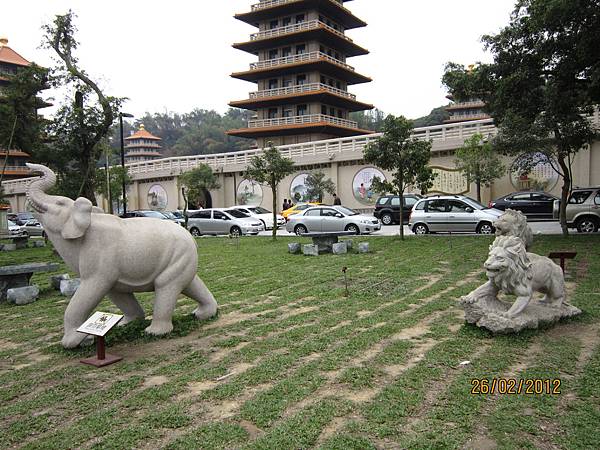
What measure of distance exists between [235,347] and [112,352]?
1180 millimetres

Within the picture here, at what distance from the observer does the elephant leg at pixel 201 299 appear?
5.54m

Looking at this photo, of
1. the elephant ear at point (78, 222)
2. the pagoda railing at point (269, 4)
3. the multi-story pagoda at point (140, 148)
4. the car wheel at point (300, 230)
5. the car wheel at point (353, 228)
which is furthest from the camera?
the multi-story pagoda at point (140, 148)

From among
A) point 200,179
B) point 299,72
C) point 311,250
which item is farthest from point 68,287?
point 299,72

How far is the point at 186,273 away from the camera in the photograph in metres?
5.09

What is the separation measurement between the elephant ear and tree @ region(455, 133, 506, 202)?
19343mm

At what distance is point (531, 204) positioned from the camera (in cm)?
1936

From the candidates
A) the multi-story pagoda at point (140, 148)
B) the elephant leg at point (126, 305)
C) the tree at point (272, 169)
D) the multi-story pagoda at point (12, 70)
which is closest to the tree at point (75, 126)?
the tree at point (272, 169)

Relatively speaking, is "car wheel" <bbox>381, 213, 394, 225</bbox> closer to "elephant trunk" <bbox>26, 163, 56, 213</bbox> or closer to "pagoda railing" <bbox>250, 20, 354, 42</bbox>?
"pagoda railing" <bbox>250, 20, 354, 42</bbox>

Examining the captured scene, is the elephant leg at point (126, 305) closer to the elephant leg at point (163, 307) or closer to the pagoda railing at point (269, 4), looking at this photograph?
the elephant leg at point (163, 307)

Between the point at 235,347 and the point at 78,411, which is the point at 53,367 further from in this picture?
the point at 235,347

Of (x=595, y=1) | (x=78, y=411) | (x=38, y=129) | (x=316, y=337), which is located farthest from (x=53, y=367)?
(x=38, y=129)

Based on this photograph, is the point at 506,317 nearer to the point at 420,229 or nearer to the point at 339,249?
the point at 339,249

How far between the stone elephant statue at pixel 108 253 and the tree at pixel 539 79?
8.95 meters

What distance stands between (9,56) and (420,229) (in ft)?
131
